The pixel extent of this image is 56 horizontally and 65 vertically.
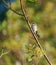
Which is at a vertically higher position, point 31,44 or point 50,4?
point 31,44

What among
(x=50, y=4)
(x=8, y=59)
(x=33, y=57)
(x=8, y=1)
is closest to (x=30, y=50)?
(x=33, y=57)

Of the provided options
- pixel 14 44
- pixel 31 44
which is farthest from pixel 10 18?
pixel 31 44

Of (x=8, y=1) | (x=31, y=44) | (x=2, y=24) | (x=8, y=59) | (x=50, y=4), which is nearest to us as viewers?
(x=8, y=1)

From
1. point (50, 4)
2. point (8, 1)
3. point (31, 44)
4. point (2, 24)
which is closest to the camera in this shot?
point (8, 1)

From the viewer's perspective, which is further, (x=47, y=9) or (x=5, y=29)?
(x=47, y=9)

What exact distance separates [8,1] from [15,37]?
2.81 meters

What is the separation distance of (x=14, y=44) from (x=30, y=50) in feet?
8.38

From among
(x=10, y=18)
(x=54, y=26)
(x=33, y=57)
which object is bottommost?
(x=54, y=26)

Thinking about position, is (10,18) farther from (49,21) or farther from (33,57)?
(33,57)

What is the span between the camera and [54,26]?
13.2ft

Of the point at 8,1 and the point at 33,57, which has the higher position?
the point at 8,1

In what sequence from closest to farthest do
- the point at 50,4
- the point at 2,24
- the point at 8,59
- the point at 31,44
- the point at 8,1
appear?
1. the point at 8,1
2. the point at 31,44
3. the point at 8,59
4. the point at 2,24
5. the point at 50,4

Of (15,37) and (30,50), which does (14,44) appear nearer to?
(15,37)

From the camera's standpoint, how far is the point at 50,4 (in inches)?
166
